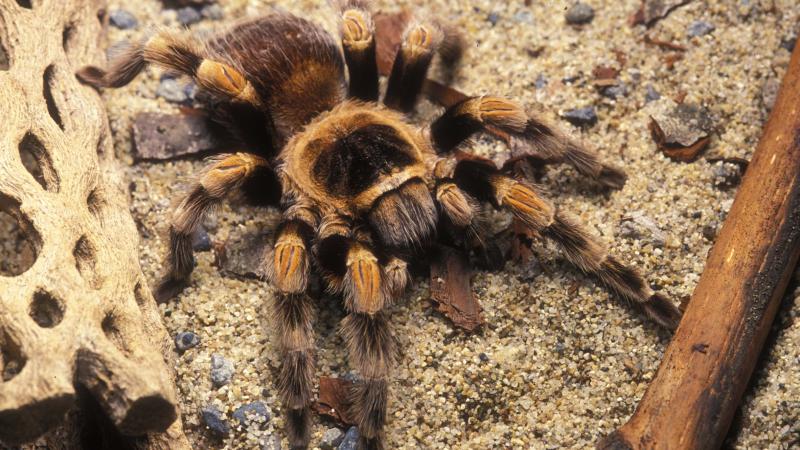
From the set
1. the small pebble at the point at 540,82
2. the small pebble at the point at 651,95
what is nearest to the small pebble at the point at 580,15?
the small pebble at the point at 540,82

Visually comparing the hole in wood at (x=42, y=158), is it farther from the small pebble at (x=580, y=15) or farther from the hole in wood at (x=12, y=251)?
the small pebble at (x=580, y=15)

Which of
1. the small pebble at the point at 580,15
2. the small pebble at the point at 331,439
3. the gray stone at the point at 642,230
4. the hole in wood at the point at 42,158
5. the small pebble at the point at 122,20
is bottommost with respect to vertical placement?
the small pebble at the point at 331,439

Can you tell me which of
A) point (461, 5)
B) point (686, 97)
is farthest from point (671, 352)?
point (461, 5)

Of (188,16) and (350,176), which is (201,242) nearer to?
(350,176)

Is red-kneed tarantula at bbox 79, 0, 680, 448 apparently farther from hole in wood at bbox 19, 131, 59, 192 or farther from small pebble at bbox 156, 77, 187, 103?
hole in wood at bbox 19, 131, 59, 192

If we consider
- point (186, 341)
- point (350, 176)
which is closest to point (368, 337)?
point (350, 176)
